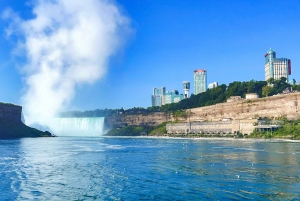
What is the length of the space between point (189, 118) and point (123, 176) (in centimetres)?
8753

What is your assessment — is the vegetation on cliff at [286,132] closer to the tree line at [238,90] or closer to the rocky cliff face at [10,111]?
the tree line at [238,90]

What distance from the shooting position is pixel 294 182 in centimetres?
1892

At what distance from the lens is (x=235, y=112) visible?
299 ft

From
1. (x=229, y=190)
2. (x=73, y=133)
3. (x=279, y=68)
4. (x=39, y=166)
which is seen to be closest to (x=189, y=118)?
(x=73, y=133)

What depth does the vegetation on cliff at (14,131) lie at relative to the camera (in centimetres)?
8719

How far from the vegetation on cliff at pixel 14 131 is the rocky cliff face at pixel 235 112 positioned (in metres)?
34.7

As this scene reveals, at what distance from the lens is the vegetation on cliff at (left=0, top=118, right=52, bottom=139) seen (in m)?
87.2

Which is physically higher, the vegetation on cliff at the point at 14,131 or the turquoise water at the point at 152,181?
the vegetation on cliff at the point at 14,131

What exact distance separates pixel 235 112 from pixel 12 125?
5869cm

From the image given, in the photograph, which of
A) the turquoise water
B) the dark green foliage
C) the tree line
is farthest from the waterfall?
the turquoise water

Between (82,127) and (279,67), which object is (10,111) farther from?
(279,67)

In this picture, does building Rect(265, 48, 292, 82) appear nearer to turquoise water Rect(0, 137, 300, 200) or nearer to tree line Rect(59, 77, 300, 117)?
tree line Rect(59, 77, 300, 117)

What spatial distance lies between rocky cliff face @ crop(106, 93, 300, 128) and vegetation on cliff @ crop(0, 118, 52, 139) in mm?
34702

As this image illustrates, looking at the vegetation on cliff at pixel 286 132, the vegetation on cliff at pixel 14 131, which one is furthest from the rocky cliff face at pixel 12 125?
the vegetation on cliff at pixel 286 132
